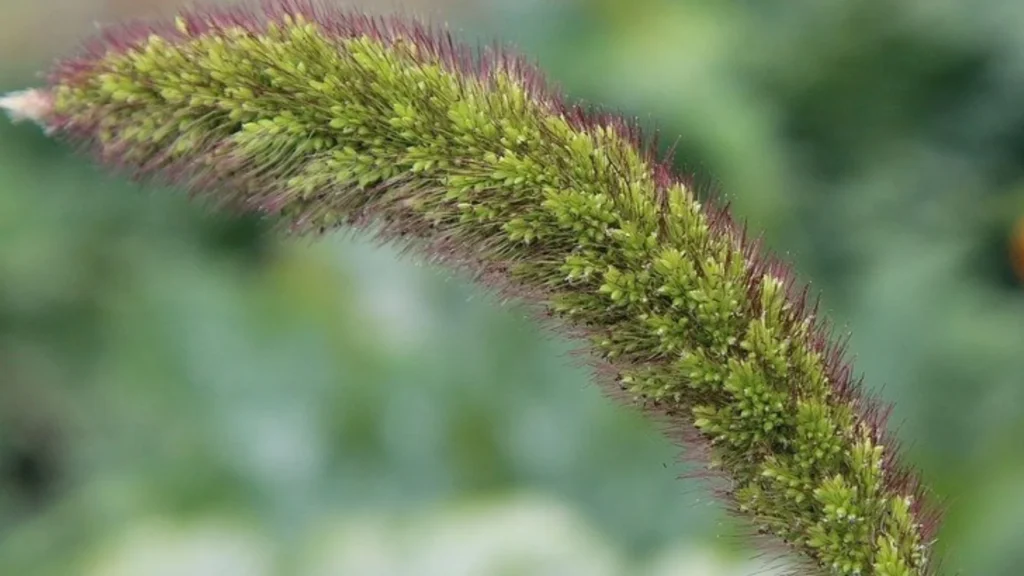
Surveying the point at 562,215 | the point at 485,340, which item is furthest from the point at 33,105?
the point at 485,340

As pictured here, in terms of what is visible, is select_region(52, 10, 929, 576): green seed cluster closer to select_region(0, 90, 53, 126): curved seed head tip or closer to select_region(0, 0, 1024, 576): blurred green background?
select_region(0, 90, 53, 126): curved seed head tip

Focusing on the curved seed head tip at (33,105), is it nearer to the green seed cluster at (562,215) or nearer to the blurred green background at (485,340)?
the green seed cluster at (562,215)

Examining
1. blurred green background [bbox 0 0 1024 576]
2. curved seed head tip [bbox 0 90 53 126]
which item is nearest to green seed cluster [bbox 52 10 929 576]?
curved seed head tip [bbox 0 90 53 126]

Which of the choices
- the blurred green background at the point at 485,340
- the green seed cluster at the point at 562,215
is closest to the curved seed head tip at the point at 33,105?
the green seed cluster at the point at 562,215

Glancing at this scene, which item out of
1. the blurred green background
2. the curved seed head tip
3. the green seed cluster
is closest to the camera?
the green seed cluster

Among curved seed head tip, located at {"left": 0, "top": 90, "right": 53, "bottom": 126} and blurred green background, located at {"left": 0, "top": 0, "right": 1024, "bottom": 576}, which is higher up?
blurred green background, located at {"left": 0, "top": 0, "right": 1024, "bottom": 576}

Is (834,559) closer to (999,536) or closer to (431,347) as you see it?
(999,536)

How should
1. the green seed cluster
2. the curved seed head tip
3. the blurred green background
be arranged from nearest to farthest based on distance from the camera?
1. the green seed cluster
2. the curved seed head tip
3. the blurred green background

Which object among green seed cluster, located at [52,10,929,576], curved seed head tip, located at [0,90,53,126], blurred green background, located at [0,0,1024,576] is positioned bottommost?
green seed cluster, located at [52,10,929,576]

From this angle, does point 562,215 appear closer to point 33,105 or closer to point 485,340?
point 33,105
